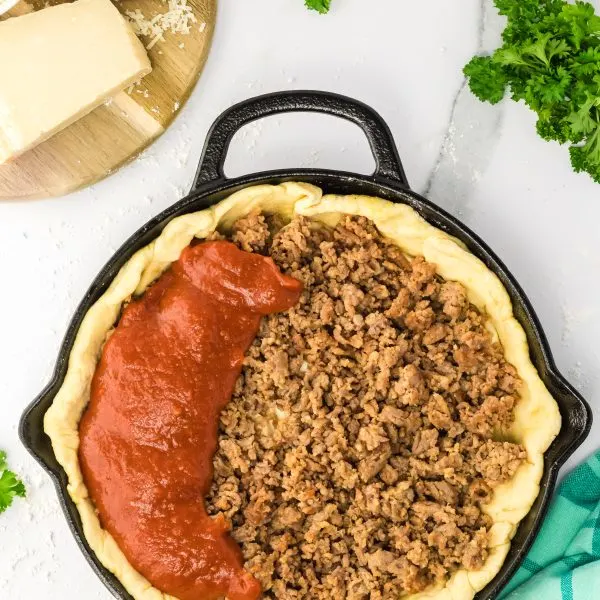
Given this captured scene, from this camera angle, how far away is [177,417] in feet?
11.4

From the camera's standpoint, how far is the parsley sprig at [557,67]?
11.9 ft

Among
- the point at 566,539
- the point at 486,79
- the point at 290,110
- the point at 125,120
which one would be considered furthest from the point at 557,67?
the point at 566,539

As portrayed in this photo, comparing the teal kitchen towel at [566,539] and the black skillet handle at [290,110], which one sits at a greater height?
the black skillet handle at [290,110]

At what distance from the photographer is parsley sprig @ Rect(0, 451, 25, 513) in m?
3.97

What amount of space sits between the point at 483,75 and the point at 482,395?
1311 mm

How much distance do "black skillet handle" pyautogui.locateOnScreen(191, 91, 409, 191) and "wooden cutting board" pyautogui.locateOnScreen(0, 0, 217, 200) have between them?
0.49 m

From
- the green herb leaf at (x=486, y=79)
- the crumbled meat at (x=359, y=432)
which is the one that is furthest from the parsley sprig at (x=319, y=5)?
the crumbled meat at (x=359, y=432)

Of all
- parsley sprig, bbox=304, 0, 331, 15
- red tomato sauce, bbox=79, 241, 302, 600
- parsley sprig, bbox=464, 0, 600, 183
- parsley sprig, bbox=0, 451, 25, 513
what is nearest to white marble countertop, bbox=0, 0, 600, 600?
parsley sprig, bbox=0, 451, 25, 513

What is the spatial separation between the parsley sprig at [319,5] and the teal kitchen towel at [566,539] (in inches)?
86.8

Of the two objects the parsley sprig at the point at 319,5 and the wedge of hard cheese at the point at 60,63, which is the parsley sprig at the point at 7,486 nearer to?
the wedge of hard cheese at the point at 60,63

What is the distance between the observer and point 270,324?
367 centimetres

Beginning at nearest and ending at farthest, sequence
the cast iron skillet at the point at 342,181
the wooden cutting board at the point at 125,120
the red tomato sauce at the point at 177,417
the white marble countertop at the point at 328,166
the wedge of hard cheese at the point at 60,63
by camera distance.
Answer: the red tomato sauce at the point at 177,417 < the cast iron skillet at the point at 342,181 < the wedge of hard cheese at the point at 60,63 < the wooden cutting board at the point at 125,120 < the white marble countertop at the point at 328,166

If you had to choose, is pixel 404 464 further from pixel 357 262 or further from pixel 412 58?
pixel 412 58

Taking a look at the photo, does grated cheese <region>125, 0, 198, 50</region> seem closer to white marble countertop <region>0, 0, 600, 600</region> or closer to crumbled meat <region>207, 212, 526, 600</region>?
white marble countertop <region>0, 0, 600, 600</region>
